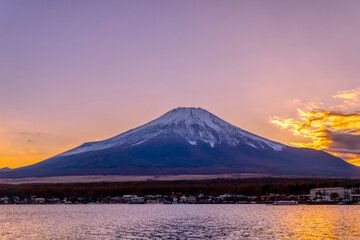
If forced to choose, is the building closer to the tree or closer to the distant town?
the distant town

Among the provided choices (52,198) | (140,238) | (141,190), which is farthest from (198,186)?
(140,238)

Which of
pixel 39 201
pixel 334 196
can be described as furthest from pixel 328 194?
pixel 39 201

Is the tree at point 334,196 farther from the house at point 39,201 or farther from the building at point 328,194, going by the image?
the house at point 39,201

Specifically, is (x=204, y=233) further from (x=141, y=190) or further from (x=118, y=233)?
(x=141, y=190)

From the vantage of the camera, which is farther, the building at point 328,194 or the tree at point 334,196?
the building at point 328,194

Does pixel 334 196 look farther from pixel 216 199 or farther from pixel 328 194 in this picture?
pixel 216 199

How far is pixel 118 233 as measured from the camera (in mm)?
52688

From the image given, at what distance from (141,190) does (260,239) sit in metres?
110

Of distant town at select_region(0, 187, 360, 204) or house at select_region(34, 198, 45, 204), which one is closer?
distant town at select_region(0, 187, 360, 204)

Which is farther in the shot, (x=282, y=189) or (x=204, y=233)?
(x=282, y=189)

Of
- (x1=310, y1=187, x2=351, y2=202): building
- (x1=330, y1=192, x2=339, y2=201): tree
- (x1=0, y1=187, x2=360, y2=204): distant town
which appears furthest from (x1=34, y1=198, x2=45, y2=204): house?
(x1=330, y1=192, x2=339, y2=201): tree

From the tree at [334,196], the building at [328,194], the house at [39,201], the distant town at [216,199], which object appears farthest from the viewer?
the house at [39,201]

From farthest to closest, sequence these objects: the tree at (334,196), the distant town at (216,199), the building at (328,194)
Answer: the distant town at (216,199), the building at (328,194), the tree at (334,196)

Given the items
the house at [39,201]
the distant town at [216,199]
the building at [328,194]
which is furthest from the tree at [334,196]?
the house at [39,201]
